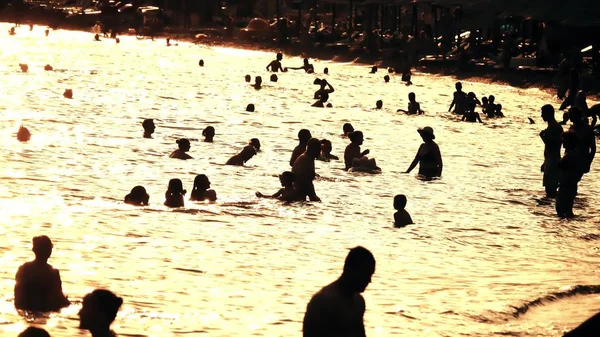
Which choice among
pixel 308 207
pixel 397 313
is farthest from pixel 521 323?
pixel 308 207

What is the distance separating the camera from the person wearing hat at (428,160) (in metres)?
19.4

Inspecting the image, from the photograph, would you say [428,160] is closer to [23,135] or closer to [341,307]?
[23,135]

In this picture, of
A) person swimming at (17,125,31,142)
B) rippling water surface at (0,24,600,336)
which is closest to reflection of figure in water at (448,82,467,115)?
rippling water surface at (0,24,600,336)

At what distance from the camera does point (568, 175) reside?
15523 millimetres

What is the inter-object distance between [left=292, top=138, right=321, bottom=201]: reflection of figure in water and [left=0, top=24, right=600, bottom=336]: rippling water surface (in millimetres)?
240

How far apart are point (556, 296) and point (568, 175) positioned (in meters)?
4.24

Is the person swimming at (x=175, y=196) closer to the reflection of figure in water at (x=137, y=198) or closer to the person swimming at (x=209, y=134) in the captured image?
the reflection of figure in water at (x=137, y=198)

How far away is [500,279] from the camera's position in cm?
1262

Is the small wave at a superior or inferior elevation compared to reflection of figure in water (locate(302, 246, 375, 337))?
inferior

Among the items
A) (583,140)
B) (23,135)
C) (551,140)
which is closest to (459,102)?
(23,135)

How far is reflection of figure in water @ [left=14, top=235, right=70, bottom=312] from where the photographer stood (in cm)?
999

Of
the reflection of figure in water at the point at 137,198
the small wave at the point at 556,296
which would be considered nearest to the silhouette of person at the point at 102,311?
the small wave at the point at 556,296

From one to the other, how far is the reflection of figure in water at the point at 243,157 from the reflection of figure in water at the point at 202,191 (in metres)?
3.91

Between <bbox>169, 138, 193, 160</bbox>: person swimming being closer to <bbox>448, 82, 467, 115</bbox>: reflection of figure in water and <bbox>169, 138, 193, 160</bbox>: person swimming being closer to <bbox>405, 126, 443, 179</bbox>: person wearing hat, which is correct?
<bbox>405, 126, 443, 179</bbox>: person wearing hat
